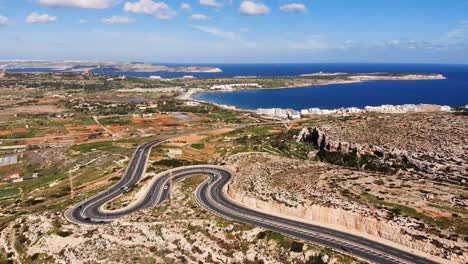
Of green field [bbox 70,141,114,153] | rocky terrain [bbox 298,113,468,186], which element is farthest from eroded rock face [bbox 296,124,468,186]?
green field [bbox 70,141,114,153]

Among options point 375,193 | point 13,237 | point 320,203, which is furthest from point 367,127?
point 13,237

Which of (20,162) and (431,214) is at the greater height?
(431,214)

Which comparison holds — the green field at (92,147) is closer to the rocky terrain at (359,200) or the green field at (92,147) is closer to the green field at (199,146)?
the green field at (199,146)

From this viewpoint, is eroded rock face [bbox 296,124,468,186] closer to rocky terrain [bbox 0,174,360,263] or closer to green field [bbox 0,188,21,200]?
rocky terrain [bbox 0,174,360,263]

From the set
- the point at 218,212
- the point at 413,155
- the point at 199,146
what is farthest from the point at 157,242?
the point at 199,146

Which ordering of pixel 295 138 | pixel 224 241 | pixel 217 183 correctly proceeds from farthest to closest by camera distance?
pixel 295 138
pixel 217 183
pixel 224 241

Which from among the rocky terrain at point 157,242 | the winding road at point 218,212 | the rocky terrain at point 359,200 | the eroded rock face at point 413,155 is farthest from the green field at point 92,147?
the eroded rock face at point 413,155

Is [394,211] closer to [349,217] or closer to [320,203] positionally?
[349,217]
